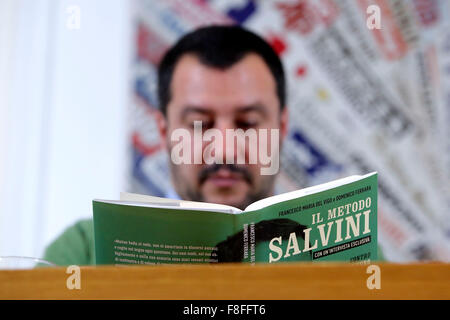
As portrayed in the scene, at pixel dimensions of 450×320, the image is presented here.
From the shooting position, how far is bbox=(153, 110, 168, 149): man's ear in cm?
172

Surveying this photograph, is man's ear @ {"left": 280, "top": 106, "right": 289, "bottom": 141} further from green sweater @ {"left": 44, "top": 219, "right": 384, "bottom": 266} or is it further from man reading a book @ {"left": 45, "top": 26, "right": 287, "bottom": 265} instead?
green sweater @ {"left": 44, "top": 219, "right": 384, "bottom": 266}

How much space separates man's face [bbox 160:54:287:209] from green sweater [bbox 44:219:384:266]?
30 centimetres

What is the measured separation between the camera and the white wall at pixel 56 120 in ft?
5.95

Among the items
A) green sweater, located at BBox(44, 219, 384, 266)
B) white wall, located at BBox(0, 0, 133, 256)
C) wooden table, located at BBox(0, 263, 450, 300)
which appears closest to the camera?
wooden table, located at BBox(0, 263, 450, 300)

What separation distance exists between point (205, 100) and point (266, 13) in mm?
379

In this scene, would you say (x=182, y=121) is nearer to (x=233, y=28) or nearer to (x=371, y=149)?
(x=233, y=28)

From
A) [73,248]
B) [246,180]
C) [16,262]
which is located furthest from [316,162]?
[16,262]

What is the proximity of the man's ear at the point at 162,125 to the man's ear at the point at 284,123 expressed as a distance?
35 cm

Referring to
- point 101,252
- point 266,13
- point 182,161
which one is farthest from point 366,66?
point 101,252

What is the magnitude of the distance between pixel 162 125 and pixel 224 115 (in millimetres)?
208

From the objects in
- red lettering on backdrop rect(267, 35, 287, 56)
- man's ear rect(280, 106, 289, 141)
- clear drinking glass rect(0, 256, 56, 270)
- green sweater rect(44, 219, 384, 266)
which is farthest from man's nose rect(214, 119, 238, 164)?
clear drinking glass rect(0, 256, 56, 270)

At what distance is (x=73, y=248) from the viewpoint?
1.61 m

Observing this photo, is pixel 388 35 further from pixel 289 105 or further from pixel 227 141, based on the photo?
pixel 227 141

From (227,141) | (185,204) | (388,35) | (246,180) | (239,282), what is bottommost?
(239,282)
